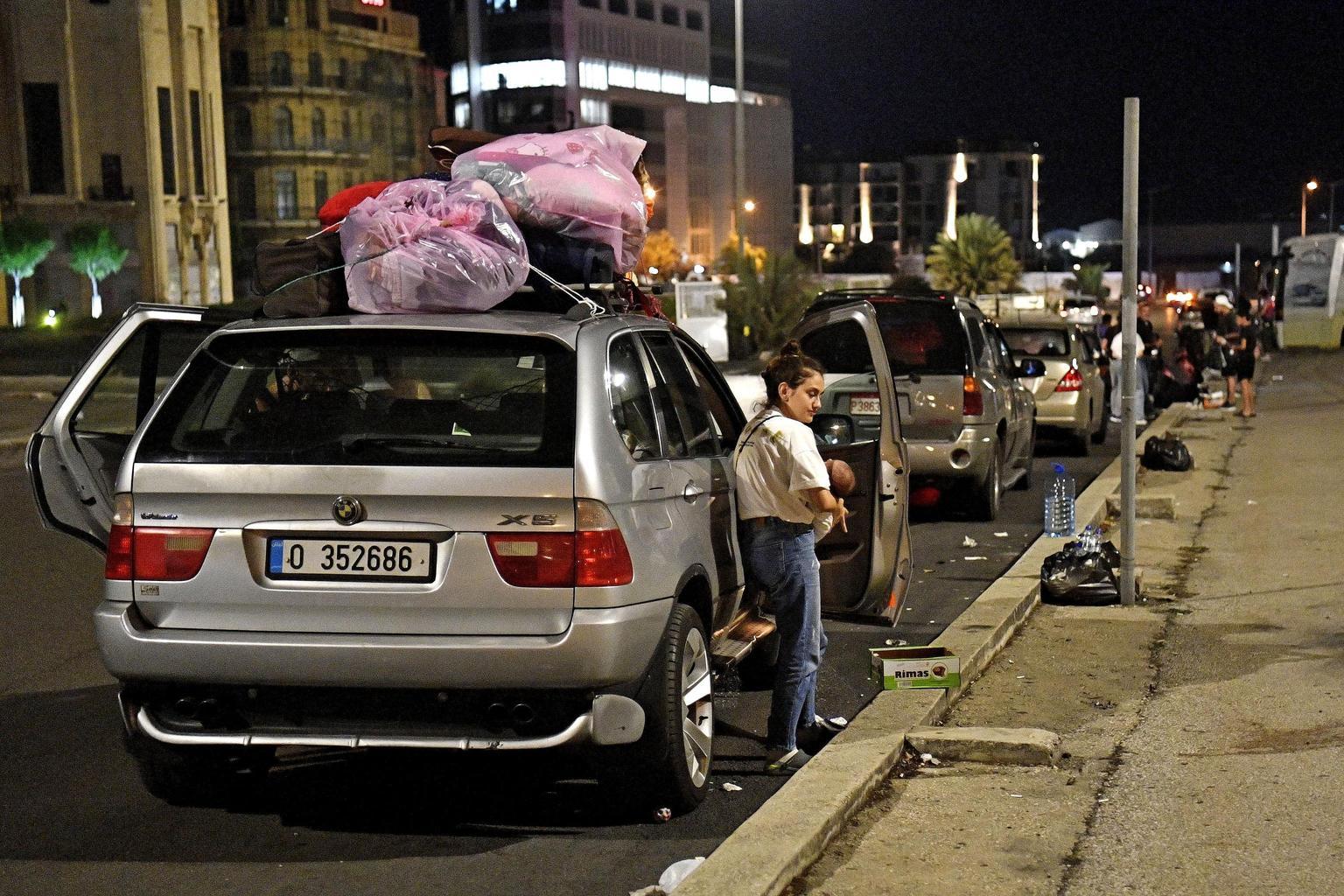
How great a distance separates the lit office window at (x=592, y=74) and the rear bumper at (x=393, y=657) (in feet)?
409

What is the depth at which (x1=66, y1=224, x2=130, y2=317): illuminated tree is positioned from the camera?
221 ft

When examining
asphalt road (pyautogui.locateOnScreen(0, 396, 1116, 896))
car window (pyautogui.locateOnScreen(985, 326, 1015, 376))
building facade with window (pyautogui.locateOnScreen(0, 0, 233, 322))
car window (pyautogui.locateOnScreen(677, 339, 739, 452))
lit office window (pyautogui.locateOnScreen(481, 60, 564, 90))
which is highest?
lit office window (pyautogui.locateOnScreen(481, 60, 564, 90))

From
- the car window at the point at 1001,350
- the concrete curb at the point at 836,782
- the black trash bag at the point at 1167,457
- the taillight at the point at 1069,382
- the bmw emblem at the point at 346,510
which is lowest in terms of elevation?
the black trash bag at the point at 1167,457

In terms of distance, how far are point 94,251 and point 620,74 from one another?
234ft

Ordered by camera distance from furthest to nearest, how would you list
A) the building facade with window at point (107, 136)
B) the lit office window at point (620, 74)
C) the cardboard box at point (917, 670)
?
the lit office window at point (620, 74) < the building facade with window at point (107, 136) < the cardboard box at point (917, 670)

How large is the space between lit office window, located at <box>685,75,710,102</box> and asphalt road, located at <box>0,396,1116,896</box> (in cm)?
13673

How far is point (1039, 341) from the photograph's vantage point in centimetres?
2019

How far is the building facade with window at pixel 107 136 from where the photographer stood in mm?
68188

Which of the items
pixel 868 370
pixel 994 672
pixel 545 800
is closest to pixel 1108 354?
pixel 868 370

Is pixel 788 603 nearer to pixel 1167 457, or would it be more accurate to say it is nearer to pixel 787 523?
pixel 787 523

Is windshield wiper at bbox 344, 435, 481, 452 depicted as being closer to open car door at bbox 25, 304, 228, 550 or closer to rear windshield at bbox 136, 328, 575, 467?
rear windshield at bbox 136, 328, 575, 467

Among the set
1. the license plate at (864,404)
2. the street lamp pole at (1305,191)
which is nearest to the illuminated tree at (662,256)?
the street lamp pole at (1305,191)

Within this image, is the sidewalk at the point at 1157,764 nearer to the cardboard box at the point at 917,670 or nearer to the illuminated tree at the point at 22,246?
the cardboard box at the point at 917,670

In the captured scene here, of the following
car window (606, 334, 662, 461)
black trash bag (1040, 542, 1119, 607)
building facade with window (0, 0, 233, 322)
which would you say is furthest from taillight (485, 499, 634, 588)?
building facade with window (0, 0, 233, 322)
